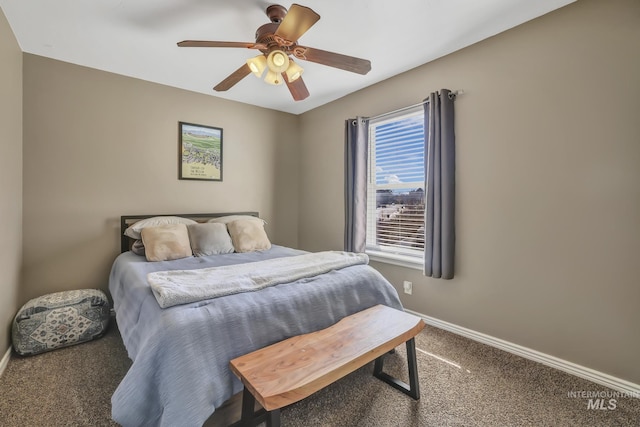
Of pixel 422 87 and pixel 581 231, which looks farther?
pixel 422 87

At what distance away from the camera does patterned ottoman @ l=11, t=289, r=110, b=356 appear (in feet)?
7.20

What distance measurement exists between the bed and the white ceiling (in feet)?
5.99

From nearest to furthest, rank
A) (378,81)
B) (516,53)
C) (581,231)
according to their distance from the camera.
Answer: (581,231), (516,53), (378,81)

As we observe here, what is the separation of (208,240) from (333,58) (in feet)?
6.52

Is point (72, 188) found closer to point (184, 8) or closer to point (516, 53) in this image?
point (184, 8)

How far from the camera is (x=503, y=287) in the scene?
2.31 m

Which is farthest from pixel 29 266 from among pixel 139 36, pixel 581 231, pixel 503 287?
pixel 581 231

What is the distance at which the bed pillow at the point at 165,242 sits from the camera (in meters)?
2.59

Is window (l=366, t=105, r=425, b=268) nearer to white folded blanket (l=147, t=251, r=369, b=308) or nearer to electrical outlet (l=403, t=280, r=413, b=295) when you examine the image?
electrical outlet (l=403, t=280, r=413, b=295)

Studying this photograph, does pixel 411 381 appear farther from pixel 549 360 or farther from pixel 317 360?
pixel 549 360

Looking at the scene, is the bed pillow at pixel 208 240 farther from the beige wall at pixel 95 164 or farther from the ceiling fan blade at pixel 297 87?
the ceiling fan blade at pixel 297 87

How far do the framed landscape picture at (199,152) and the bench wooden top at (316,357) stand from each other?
2.56 meters

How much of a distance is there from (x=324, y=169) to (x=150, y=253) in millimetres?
2255

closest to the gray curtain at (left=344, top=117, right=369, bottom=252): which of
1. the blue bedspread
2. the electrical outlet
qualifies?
the electrical outlet
